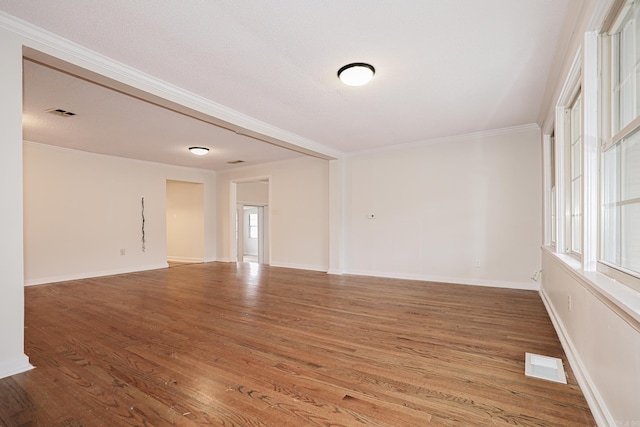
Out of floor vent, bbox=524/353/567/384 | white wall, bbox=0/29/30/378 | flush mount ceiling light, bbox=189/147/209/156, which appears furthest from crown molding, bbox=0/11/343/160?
floor vent, bbox=524/353/567/384

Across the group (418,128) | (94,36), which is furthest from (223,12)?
(418,128)

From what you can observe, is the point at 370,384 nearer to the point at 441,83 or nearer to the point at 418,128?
the point at 441,83

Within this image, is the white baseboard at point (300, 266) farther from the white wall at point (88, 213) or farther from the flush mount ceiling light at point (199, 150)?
the flush mount ceiling light at point (199, 150)

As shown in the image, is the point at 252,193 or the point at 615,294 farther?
the point at 252,193

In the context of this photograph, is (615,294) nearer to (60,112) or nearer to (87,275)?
(60,112)

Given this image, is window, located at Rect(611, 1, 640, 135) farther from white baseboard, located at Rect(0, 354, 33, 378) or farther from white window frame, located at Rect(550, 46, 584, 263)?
white baseboard, located at Rect(0, 354, 33, 378)

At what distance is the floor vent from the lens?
200cm

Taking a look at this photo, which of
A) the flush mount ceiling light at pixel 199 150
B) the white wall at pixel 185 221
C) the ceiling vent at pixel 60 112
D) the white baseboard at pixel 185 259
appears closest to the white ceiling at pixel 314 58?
the ceiling vent at pixel 60 112

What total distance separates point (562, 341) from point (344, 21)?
3045mm

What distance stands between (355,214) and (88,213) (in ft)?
17.3

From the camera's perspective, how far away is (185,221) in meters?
8.56

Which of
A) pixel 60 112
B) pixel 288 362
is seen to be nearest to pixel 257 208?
pixel 60 112

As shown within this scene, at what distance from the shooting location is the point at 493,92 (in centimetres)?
339

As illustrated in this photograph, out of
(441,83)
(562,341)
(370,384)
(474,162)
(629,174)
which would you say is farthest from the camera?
(474,162)
